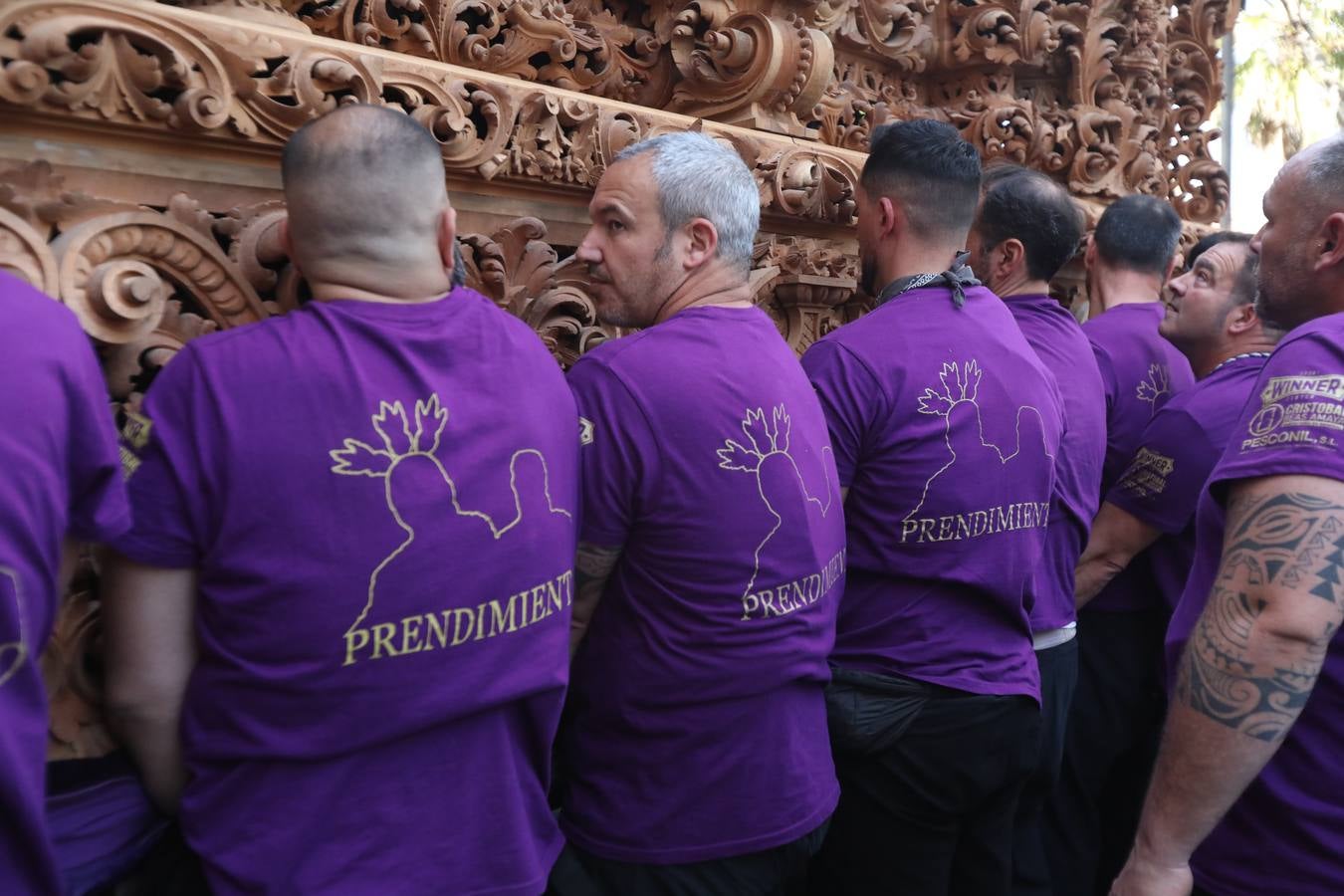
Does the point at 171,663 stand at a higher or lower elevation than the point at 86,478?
lower

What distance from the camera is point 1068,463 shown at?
2.58 m

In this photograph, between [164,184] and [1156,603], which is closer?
[164,184]

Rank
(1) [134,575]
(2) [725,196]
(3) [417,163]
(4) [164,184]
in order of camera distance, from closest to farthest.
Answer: (1) [134,575] < (3) [417,163] < (4) [164,184] < (2) [725,196]

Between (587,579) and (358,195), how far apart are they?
70 centimetres

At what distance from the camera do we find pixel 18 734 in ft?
3.93

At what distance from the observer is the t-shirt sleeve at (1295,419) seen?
1581 mm

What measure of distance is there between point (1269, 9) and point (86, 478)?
58.4 feet

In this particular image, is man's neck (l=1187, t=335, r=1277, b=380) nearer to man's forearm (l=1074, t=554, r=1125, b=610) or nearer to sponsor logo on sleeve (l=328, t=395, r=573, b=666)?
man's forearm (l=1074, t=554, r=1125, b=610)

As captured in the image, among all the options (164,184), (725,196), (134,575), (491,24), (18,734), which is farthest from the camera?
(491,24)

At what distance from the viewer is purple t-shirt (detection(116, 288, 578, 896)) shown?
134 cm

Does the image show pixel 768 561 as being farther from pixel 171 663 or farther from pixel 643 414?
pixel 171 663

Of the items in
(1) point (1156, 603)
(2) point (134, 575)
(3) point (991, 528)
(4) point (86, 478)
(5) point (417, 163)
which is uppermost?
(5) point (417, 163)

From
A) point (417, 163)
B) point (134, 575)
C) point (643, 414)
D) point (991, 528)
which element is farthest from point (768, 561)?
point (134, 575)

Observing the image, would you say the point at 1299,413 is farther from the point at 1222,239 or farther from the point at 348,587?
the point at 1222,239
